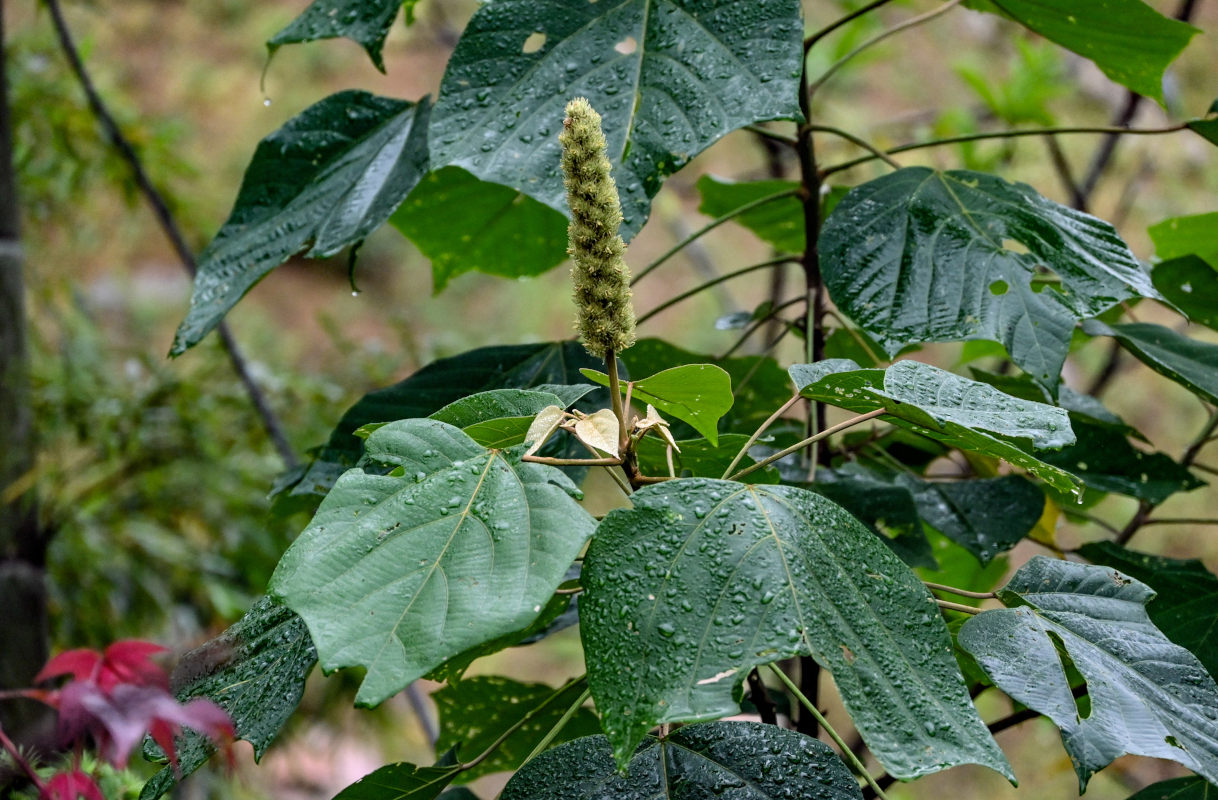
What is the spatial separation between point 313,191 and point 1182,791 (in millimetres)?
786

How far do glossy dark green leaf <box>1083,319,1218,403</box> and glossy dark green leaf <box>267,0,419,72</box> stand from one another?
63 centimetres

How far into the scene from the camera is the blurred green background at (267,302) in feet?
5.18

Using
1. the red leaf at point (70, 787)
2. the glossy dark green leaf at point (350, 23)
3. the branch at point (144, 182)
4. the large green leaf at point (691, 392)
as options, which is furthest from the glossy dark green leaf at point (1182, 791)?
the branch at point (144, 182)

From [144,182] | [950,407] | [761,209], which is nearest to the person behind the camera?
[950,407]

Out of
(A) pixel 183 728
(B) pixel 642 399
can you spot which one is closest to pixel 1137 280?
(B) pixel 642 399

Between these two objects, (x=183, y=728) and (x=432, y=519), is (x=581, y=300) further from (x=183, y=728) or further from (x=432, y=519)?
(x=183, y=728)

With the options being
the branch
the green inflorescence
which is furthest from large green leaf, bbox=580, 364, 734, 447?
the branch

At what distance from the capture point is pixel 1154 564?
0.76 meters

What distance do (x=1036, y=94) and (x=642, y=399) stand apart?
1276mm

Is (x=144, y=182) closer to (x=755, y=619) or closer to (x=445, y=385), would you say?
(x=445, y=385)

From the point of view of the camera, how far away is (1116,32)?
29.7 inches

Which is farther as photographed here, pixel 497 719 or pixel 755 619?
pixel 497 719

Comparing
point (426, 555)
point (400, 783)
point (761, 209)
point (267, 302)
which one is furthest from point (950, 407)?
point (267, 302)

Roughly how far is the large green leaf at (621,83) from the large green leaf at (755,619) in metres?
0.21
